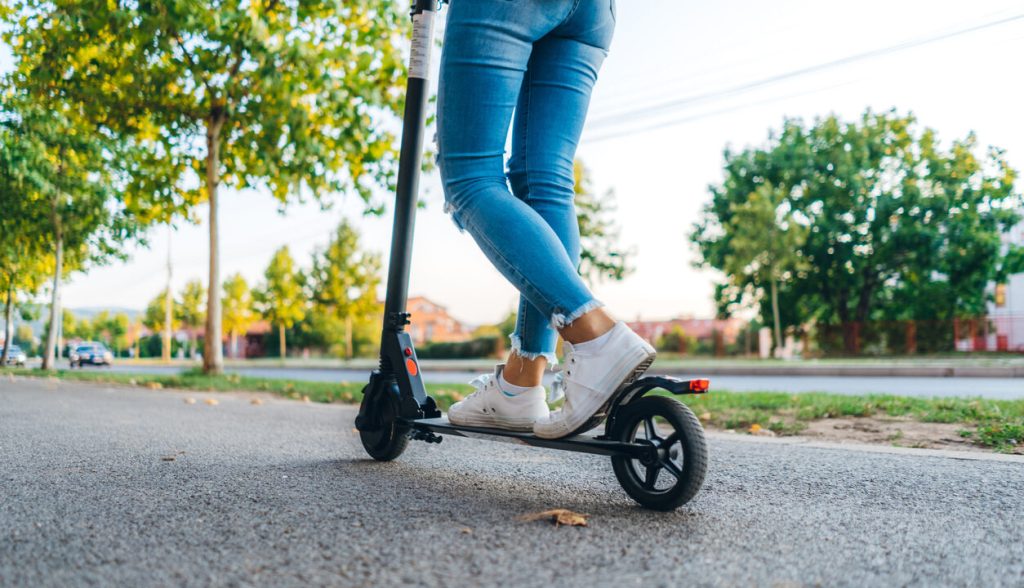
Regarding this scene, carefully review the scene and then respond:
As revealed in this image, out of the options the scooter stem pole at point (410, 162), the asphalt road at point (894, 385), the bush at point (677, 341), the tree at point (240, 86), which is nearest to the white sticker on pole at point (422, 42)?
the scooter stem pole at point (410, 162)

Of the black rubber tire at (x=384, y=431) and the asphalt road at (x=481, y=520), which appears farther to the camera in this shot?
the black rubber tire at (x=384, y=431)

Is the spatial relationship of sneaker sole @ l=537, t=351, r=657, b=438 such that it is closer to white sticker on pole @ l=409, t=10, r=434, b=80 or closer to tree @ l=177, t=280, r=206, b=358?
white sticker on pole @ l=409, t=10, r=434, b=80

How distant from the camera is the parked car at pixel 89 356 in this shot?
37.1 meters

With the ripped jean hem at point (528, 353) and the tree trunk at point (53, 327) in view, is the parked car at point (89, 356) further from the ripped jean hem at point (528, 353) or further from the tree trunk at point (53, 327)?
the ripped jean hem at point (528, 353)

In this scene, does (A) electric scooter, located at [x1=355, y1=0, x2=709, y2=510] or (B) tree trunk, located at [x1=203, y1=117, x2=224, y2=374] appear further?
(B) tree trunk, located at [x1=203, y1=117, x2=224, y2=374]

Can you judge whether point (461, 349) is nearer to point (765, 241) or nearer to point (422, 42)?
point (765, 241)

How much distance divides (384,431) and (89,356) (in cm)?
4074

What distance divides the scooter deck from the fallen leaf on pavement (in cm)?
15

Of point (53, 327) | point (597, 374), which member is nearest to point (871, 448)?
point (597, 374)

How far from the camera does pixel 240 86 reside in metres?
10.0

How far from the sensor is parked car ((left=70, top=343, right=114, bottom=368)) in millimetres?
37062

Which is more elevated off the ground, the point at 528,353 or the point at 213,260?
the point at 213,260

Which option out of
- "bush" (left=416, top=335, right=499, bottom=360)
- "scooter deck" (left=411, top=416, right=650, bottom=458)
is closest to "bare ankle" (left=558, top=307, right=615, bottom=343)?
"scooter deck" (left=411, top=416, right=650, bottom=458)

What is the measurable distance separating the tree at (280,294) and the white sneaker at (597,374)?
39.2 metres
